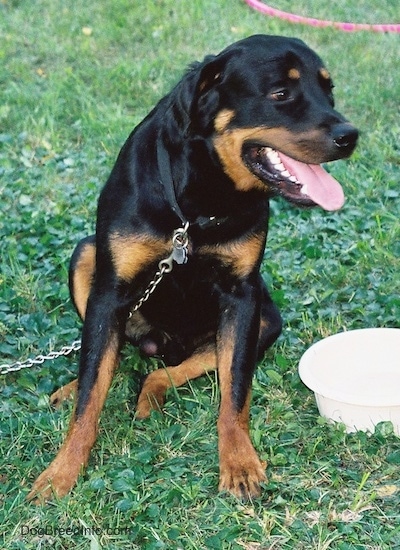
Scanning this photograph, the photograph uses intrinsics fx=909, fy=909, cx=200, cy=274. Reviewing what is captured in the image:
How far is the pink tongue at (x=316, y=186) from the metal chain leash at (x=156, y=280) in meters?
0.45

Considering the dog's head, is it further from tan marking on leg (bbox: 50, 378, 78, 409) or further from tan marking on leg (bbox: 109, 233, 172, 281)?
tan marking on leg (bbox: 50, 378, 78, 409)

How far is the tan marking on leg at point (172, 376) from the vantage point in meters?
3.76

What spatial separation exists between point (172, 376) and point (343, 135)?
130 cm

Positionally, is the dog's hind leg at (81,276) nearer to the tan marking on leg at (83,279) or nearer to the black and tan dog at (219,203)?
the tan marking on leg at (83,279)

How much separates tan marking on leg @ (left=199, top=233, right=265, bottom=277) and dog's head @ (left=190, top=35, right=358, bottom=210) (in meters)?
0.25

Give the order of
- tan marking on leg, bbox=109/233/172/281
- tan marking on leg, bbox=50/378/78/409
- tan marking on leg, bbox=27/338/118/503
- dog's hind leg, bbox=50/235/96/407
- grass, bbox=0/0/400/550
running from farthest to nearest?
dog's hind leg, bbox=50/235/96/407 < tan marking on leg, bbox=50/378/78/409 < tan marking on leg, bbox=109/233/172/281 < tan marking on leg, bbox=27/338/118/503 < grass, bbox=0/0/400/550

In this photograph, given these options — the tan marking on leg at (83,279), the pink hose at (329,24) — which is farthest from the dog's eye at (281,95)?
the pink hose at (329,24)

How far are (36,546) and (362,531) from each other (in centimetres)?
106

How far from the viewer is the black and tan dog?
3.27 meters

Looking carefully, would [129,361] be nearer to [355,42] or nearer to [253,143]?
[253,143]

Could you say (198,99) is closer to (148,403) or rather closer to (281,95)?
(281,95)

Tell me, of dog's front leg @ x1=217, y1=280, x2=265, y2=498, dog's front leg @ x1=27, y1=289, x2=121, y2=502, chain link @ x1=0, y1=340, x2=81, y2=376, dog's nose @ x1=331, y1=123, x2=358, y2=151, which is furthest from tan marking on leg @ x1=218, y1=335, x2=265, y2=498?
dog's nose @ x1=331, y1=123, x2=358, y2=151

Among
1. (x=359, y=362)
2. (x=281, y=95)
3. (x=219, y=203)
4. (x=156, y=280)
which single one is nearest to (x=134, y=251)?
(x=156, y=280)

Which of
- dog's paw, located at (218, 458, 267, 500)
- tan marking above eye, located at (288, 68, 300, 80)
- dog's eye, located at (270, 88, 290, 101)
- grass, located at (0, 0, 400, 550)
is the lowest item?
grass, located at (0, 0, 400, 550)
